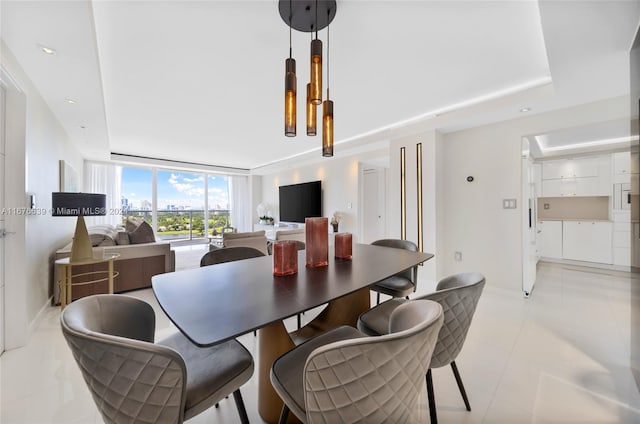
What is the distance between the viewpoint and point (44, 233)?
2693 millimetres

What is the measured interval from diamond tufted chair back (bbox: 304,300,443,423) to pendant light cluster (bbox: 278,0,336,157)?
1.24 m

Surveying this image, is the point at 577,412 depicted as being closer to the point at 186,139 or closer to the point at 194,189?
the point at 186,139

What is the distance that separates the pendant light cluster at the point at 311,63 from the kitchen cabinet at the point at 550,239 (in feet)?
18.1

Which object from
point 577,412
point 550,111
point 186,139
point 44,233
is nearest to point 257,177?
point 186,139

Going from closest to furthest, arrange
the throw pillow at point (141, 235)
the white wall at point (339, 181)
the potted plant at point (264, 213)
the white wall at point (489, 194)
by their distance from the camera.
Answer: the white wall at point (489, 194) < the throw pillow at point (141, 235) < the white wall at point (339, 181) < the potted plant at point (264, 213)

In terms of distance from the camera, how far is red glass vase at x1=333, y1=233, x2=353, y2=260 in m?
1.73

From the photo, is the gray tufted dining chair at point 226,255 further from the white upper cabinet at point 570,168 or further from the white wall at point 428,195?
the white upper cabinet at point 570,168

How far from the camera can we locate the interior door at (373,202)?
18.2ft

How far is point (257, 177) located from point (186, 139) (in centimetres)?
369

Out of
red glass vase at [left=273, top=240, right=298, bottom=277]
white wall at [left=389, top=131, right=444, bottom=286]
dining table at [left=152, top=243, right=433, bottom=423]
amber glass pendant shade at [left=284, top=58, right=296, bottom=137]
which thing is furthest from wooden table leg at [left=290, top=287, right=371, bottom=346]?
white wall at [left=389, top=131, right=444, bottom=286]

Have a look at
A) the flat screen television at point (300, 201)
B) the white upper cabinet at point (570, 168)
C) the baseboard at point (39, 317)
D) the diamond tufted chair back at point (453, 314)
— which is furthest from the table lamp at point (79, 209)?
the white upper cabinet at point (570, 168)

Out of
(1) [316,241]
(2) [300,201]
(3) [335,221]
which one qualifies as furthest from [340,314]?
(2) [300,201]

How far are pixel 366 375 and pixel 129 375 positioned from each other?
0.68 meters

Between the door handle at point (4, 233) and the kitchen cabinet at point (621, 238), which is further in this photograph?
the kitchen cabinet at point (621, 238)
